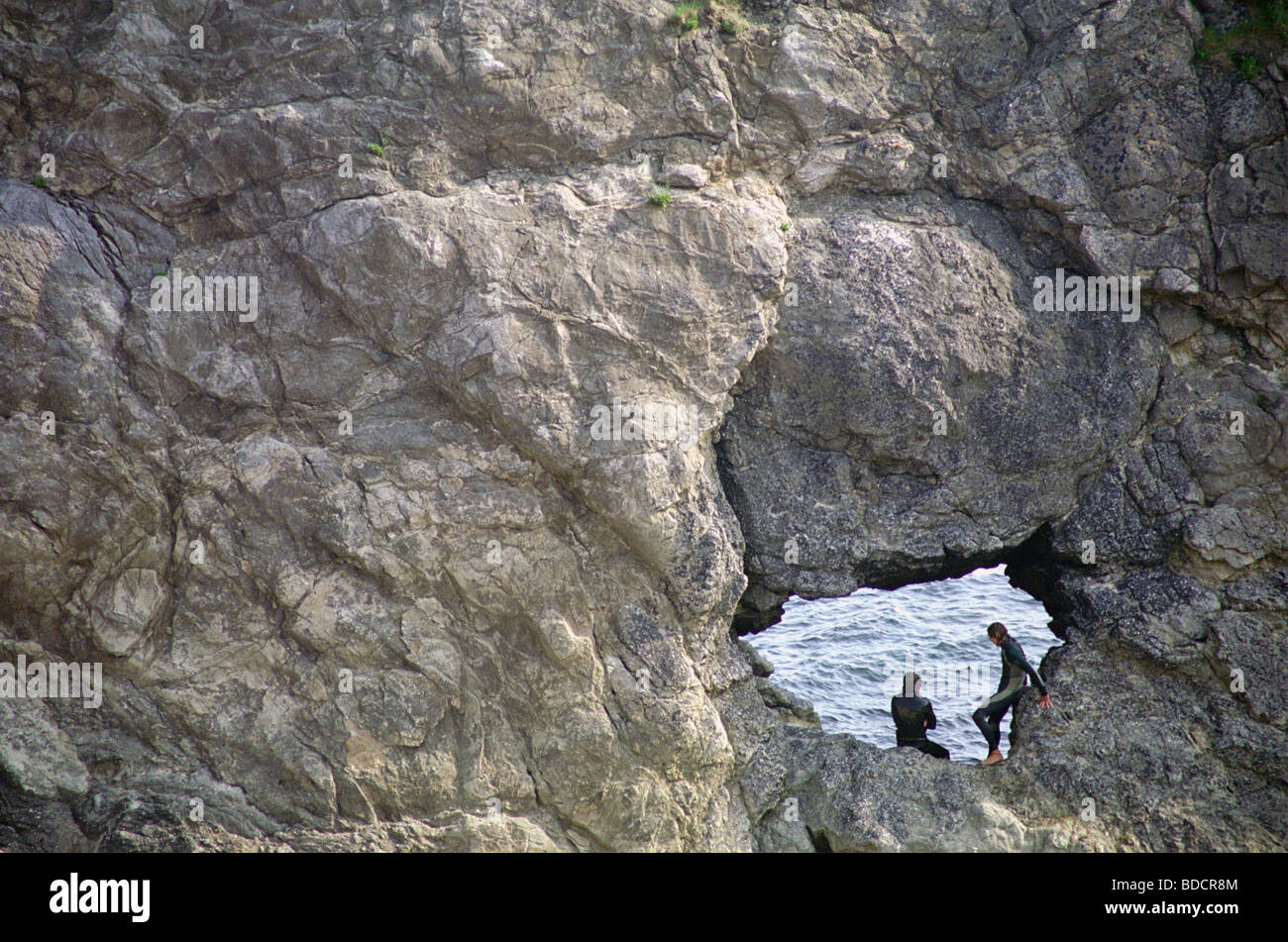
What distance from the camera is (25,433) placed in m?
8.63

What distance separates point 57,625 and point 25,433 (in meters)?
1.78

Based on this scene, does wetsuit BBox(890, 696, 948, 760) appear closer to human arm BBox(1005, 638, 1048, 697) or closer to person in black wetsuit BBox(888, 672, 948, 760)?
person in black wetsuit BBox(888, 672, 948, 760)

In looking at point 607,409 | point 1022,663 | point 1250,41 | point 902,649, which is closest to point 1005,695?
point 1022,663

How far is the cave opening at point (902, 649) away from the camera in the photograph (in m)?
13.3

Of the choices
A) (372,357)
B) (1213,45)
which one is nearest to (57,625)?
(372,357)

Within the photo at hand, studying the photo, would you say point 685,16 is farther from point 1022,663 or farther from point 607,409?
point 1022,663

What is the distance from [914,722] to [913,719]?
42mm

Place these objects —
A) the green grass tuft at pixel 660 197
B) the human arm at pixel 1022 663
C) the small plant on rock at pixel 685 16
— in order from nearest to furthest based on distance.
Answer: the green grass tuft at pixel 660 197, the small plant on rock at pixel 685 16, the human arm at pixel 1022 663

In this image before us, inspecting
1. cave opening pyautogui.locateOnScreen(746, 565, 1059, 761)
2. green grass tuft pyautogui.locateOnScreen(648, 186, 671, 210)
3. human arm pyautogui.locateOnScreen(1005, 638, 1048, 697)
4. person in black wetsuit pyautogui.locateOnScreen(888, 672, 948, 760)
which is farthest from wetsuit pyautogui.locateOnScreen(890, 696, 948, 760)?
green grass tuft pyautogui.locateOnScreen(648, 186, 671, 210)

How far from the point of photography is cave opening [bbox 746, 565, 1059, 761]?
43.7 feet

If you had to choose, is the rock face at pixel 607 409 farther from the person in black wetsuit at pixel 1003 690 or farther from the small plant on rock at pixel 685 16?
the small plant on rock at pixel 685 16

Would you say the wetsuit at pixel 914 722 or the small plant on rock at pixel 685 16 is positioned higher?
the small plant on rock at pixel 685 16

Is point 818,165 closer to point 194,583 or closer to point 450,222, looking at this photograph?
point 450,222

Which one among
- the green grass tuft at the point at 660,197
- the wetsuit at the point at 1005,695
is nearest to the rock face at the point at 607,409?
the green grass tuft at the point at 660,197
